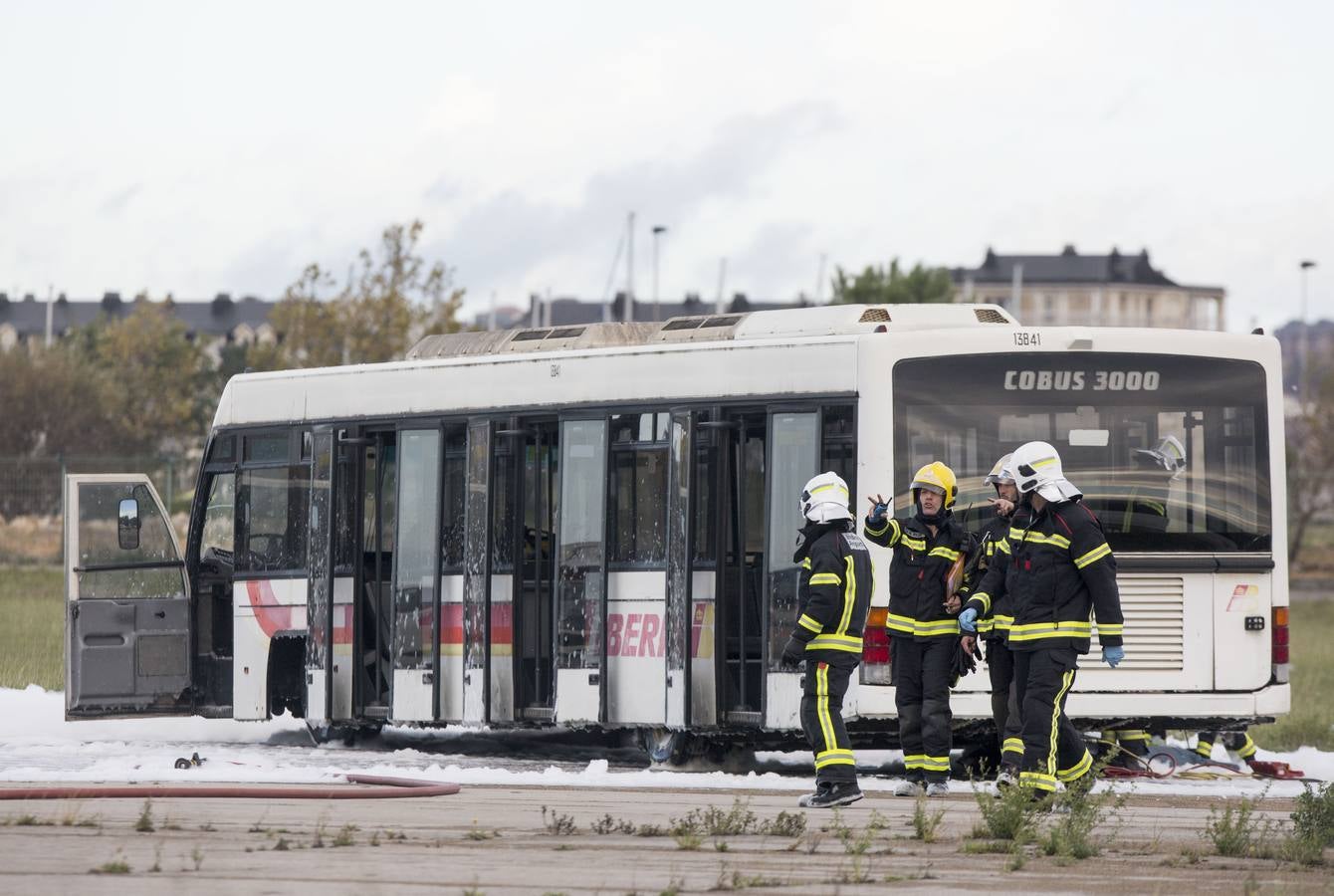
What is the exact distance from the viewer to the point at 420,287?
52.7 m

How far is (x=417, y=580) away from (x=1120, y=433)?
16.5 feet

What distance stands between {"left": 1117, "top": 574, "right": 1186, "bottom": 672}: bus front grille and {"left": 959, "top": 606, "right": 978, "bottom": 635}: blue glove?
5.70ft

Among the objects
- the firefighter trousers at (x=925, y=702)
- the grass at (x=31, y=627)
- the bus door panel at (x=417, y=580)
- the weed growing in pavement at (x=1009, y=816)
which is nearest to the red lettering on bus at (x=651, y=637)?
the bus door panel at (x=417, y=580)

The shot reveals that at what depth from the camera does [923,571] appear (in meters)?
12.9

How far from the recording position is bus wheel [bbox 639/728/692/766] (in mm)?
15023

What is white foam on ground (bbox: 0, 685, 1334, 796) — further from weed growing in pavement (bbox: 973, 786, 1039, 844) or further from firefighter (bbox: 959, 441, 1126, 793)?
weed growing in pavement (bbox: 973, 786, 1039, 844)

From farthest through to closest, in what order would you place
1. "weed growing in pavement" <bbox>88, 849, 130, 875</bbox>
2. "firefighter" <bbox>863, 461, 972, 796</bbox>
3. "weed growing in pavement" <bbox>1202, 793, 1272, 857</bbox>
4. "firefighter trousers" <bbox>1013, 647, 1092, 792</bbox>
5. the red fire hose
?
"firefighter" <bbox>863, 461, 972, 796</bbox>
the red fire hose
"firefighter trousers" <bbox>1013, 647, 1092, 792</bbox>
"weed growing in pavement" <bbox>1202, 793, 1272, 857</bbox>
"weed growing in pavement" <bbox>88, 849, 130, 875</bbox>

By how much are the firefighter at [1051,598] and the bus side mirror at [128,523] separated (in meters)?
7.44

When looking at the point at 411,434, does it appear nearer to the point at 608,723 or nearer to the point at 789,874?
the point at 608,723

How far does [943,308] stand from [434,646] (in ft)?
13.9

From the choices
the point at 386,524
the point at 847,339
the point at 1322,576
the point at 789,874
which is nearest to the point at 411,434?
the point at 386,524

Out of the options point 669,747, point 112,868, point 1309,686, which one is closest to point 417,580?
point 669,747

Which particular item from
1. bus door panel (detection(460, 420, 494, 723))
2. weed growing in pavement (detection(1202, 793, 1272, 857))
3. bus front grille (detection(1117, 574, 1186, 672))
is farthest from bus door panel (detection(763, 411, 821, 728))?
weed growing in pavement (detection(1202, 793, 1272, 857))

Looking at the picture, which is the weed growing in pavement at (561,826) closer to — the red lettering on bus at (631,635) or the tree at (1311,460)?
the red lettering on bus at (631,635)
